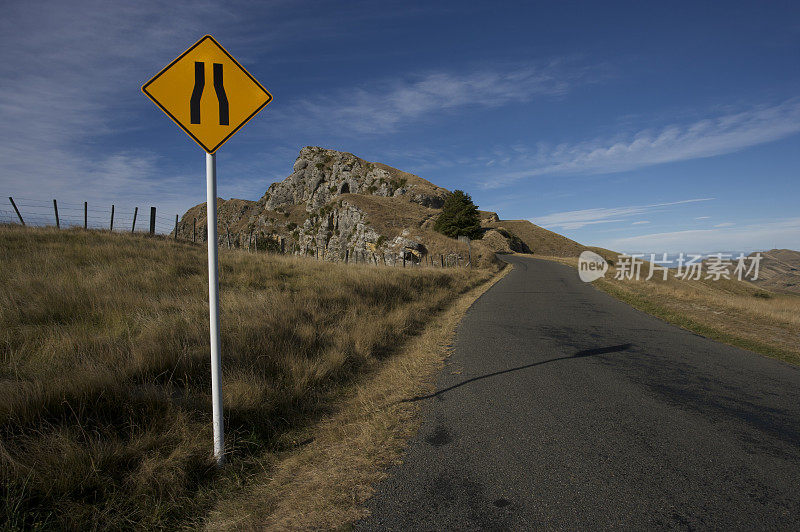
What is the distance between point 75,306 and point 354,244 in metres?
47.4

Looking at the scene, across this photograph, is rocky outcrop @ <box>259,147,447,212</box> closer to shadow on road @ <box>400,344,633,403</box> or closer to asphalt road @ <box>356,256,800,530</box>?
shadow on road @ <box>400,344,633,403</box>

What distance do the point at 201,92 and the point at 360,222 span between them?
5251cm

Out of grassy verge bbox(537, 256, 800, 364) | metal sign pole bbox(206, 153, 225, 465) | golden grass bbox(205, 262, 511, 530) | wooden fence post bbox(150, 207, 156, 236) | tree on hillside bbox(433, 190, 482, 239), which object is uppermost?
tree on hillside bbox(433, 190, 482, 239)

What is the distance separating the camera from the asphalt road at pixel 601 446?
100 inches

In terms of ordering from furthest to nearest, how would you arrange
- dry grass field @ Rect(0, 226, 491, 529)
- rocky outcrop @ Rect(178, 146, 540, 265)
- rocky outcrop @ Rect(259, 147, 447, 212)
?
rocky outcrop @ Rect(259, 147, 447, 212)
rocky outcrop @ Rect(178, 146, 540, 265)
dry grass field @ Rect(0, 226, 491, 529)

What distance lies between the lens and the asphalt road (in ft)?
8.36

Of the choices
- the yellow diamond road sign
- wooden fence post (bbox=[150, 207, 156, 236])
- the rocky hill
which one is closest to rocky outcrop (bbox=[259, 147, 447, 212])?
the rocky hill

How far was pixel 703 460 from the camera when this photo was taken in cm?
320

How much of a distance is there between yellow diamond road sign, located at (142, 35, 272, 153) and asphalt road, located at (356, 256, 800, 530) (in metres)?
3.36

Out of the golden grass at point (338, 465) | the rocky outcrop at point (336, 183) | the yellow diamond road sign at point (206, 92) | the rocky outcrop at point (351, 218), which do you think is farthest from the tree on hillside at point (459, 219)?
the yellow diamond road sign at point (206, 92)

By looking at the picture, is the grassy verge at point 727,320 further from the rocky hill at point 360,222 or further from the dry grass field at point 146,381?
the rocky hill at point 360,222

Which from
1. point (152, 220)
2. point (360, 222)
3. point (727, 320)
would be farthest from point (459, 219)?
point (727, 320)

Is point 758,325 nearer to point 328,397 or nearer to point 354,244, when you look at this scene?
point 328,397

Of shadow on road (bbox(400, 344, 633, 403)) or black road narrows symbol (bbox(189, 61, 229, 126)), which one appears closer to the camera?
black road narrows symbol (bbox(189, 61, 229, 126))
